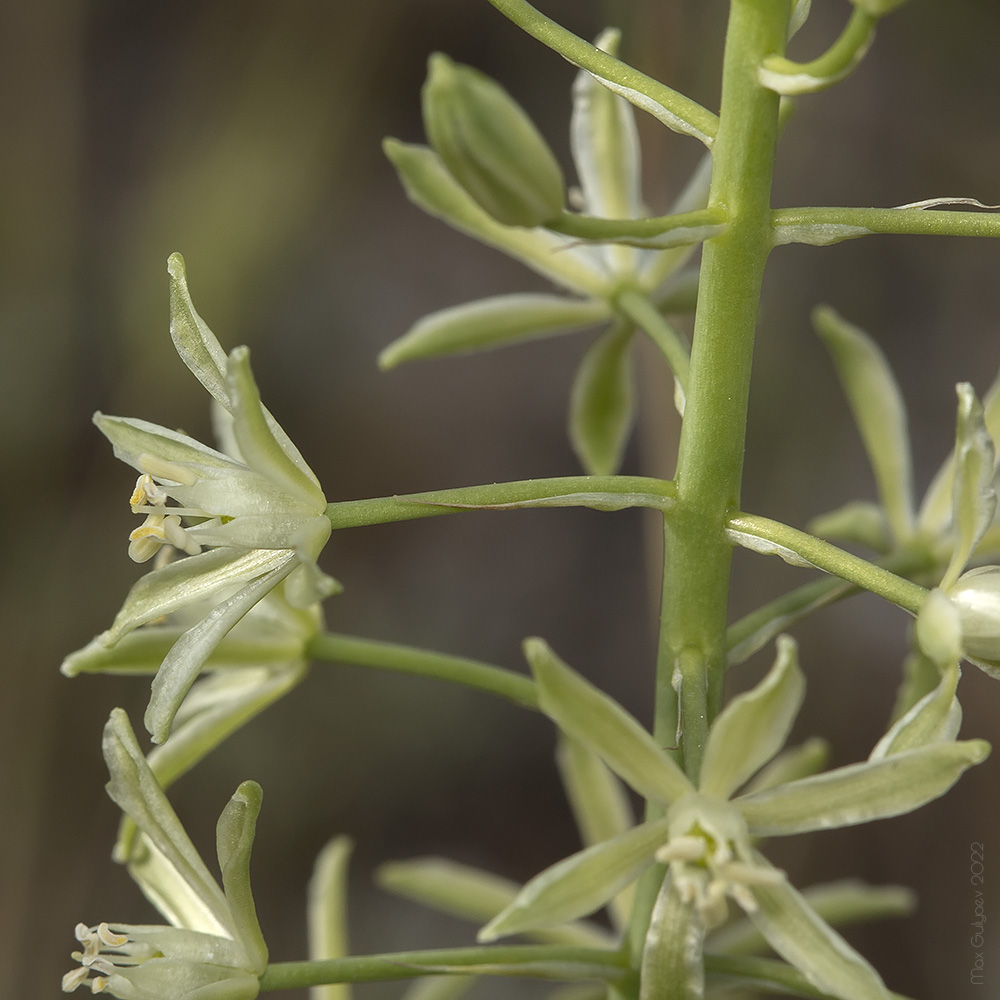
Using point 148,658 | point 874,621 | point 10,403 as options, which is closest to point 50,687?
point 10,403

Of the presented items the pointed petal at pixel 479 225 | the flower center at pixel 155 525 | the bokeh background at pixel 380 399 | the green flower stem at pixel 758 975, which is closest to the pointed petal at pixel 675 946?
the green flower stem at pixel 758 975

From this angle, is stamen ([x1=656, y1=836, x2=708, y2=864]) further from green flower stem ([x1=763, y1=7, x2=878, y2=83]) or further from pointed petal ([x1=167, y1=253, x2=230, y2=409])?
green flower stem ([x1=763, y1=7, x2=878, y2=83])

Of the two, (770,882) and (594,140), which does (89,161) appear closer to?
(594,140)

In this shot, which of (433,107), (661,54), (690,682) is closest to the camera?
(433,107)

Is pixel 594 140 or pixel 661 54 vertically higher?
pixel 661 54

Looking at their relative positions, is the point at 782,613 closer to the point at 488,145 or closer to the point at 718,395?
the point at 718,395

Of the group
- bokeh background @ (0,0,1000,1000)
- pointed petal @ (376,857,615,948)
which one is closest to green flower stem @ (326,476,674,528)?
pointed petal @ (376,857,615,948)
